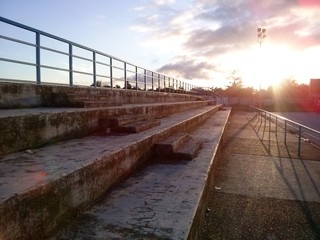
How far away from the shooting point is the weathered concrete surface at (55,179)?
2321mm

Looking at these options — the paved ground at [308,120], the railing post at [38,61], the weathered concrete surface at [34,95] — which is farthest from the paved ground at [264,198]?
the paved ground at [308,120]

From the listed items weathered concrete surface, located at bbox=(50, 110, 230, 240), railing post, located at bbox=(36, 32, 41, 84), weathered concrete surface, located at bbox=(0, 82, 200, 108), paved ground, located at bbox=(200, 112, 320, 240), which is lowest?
paved ground, located at bbox=(200, 112, 320, 240)

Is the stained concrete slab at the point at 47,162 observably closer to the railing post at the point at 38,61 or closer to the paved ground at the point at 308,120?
the railing post at the point at 38,61

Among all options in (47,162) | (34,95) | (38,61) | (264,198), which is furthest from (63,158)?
(38,61)

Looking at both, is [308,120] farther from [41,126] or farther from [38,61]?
[41,126]

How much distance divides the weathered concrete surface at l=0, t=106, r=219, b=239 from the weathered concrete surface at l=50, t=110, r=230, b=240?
151 mm

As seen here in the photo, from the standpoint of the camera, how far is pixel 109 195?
3.71 metres

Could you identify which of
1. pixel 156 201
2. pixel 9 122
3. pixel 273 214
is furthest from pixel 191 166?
pixel 9 122

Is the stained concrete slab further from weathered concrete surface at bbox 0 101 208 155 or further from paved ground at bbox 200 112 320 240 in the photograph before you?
paved ground at bbox 200 112 320 240

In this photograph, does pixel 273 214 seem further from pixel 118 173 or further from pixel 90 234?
pixel 90 234

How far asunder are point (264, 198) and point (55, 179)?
3829 millimetres

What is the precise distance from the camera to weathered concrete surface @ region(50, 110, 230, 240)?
2795 mm

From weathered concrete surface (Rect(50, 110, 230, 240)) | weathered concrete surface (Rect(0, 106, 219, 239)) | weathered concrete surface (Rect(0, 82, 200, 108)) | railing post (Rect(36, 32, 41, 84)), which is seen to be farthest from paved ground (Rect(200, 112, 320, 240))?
railing post (Rect(36, 32, 41, 84))

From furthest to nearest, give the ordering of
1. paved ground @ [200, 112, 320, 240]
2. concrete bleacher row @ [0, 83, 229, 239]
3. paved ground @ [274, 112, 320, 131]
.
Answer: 1. paved ground @ [274, 112, 320, 131]
2. paved ground @ [200, 112, 320, 240]
3. concrete bleacher row @ [0, 83, 229, 239]
